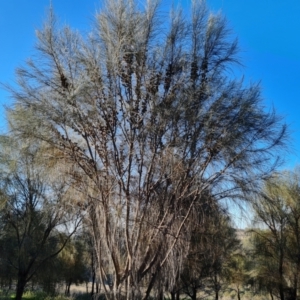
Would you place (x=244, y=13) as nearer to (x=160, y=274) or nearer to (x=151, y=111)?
(x=151, y=111)

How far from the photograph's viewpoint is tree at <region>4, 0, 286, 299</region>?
4.62 meters

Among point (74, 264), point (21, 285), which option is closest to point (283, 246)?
point (21, 285)

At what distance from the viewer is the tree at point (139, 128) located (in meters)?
4.62

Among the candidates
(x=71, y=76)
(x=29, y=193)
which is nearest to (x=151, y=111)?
(x=71, y=76)

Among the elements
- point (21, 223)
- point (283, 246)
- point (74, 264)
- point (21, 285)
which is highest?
point (21, 223)

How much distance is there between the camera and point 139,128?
4.72 meters

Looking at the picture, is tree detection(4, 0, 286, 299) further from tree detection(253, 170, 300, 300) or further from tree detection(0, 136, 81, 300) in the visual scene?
tree detection(253, 170, 300, 300)

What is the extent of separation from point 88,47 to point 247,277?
56.1ft

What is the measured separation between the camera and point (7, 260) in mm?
12047

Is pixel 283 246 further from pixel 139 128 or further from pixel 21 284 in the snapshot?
pixel 139 128

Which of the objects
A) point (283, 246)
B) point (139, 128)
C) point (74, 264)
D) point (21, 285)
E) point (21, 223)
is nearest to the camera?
point (139, 128)

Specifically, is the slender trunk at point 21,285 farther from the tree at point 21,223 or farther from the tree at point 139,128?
the tree at point 139,128

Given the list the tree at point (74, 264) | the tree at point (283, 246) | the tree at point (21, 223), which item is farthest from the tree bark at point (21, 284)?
the tree at point (283, 246)

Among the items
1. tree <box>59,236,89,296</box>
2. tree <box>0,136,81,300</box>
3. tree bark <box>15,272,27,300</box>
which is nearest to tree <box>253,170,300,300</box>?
tree <box>0,136,81,300</box>
